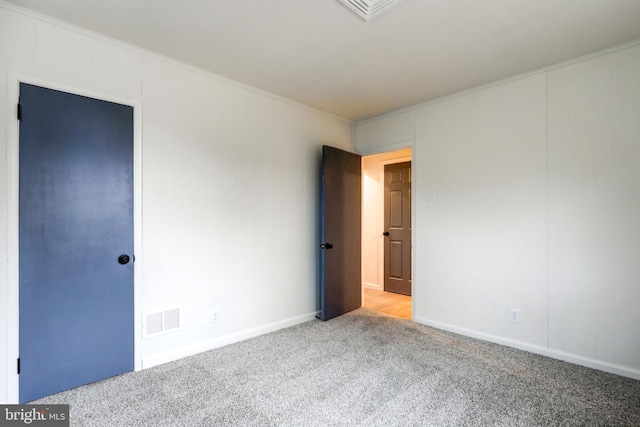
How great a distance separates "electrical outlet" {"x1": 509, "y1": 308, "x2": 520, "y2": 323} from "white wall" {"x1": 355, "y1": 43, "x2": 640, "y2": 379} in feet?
0.13

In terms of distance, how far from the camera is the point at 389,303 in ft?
15.1

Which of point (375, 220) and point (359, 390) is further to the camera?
point (375, 220)

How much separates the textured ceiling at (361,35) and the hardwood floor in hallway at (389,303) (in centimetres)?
276

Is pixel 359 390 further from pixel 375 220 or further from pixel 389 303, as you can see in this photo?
pixel 375 220

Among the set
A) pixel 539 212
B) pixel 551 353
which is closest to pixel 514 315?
pixel 551 353

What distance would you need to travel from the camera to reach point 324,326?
140 inches

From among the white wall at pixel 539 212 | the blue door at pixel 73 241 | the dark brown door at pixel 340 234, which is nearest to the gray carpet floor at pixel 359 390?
the blue door at pixel 73 241

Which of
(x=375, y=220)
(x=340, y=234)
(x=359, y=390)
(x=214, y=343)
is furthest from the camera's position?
(x=375, y=220)

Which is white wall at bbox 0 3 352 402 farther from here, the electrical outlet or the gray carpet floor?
the electrical outlet

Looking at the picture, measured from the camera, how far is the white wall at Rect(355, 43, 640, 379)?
2.46 meters

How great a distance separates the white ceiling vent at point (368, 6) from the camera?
1938 mm

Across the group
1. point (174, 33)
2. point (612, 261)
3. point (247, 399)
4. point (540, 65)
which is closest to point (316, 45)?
point (174, 33)

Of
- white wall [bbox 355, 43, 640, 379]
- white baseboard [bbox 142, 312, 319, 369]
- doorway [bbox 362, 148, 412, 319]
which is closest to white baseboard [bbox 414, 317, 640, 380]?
white wall [bbox 355, 43, 640, 379]

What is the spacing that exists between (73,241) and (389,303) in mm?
3783
